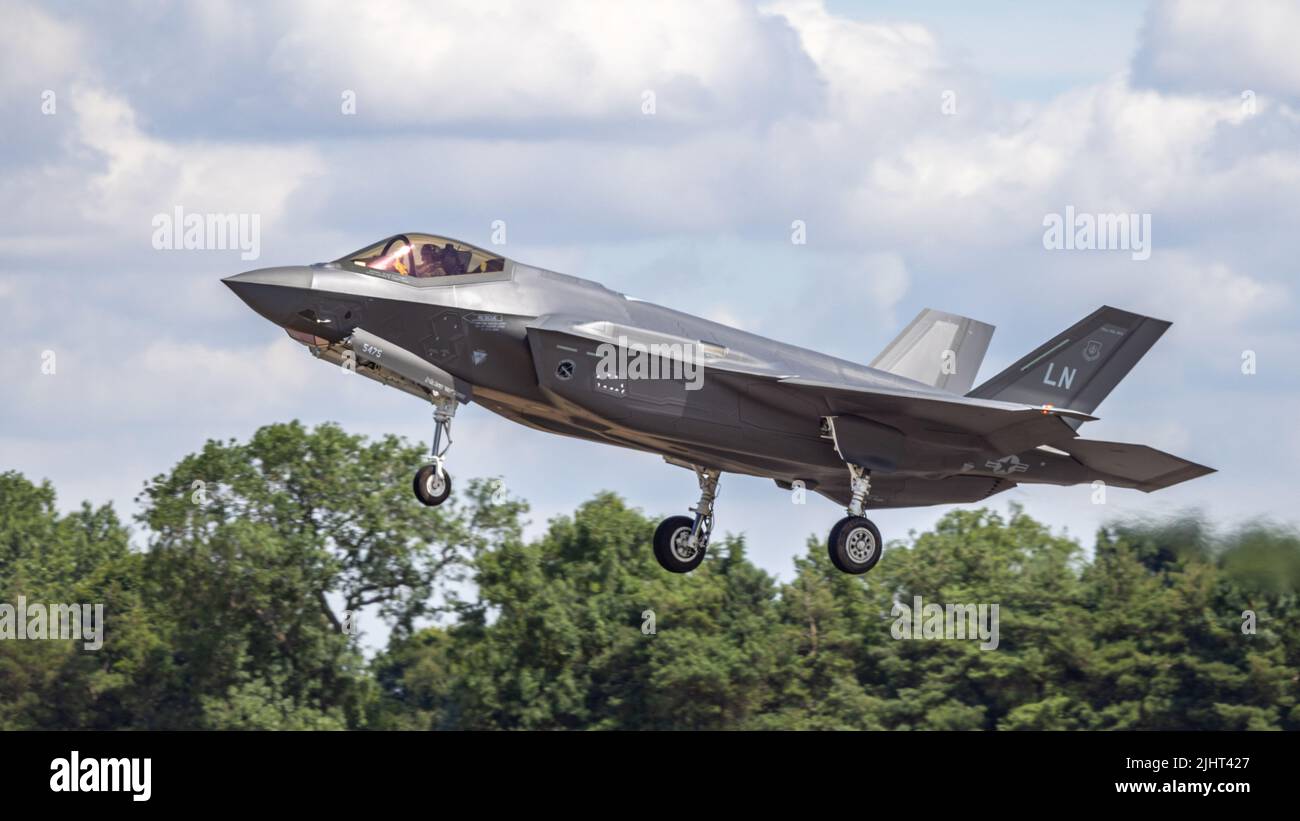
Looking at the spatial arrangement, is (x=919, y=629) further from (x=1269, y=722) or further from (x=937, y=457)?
(x=937, y=457)

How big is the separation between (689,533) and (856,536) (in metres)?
2.49

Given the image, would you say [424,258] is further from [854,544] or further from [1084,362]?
[1084,362]

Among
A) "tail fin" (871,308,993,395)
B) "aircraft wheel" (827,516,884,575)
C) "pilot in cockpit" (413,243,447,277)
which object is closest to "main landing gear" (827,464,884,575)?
"aircraft wheel" (827,516,884,575)

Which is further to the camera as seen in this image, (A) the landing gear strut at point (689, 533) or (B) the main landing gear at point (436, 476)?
(A) the landing gear strut at point (689, 533)

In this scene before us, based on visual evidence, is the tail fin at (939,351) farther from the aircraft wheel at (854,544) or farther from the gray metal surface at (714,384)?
the aircraft wheel at (854,544)

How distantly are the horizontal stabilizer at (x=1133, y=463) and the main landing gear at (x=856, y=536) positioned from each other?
108 inches

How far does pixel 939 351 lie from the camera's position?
29.0 meters

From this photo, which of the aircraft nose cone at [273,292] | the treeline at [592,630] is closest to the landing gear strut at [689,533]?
the aircraft nose cone at [273,292]

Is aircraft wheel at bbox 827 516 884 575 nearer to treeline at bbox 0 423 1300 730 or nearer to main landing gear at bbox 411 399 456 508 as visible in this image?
main landing gear at bbox 411 399 456 508

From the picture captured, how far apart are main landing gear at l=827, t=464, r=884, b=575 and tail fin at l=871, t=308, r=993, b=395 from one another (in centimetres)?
410

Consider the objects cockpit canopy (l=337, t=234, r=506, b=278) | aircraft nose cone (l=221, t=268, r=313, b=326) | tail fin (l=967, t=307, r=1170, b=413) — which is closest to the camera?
aircraft nose cone (l=221, t=268, r=313, b=326)

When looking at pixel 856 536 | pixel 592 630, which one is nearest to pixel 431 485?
pixel 856 536

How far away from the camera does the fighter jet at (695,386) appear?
22625 millimetres

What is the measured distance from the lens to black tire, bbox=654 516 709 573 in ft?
85.6
